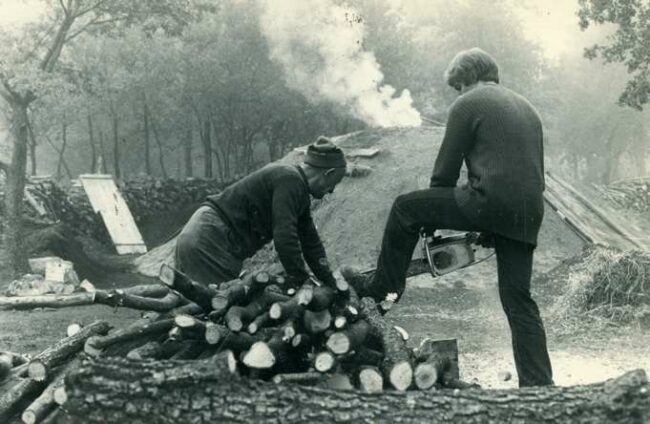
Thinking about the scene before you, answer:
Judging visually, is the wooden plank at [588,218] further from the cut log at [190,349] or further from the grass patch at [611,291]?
the cut log at [190,349]

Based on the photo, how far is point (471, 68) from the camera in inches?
171

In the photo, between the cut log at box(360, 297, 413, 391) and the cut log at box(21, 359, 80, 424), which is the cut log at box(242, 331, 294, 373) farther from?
the cut log at box(21, 359, 80, 424)

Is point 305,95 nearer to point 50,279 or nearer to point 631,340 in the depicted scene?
point 50,279

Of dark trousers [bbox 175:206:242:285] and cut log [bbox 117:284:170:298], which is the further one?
dark trousers [bbox 175:206:242:285]

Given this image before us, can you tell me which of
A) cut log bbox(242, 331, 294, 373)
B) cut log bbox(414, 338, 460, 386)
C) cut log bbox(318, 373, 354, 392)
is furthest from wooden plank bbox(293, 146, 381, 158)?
cut log bbox(318, 373, 354, 392)

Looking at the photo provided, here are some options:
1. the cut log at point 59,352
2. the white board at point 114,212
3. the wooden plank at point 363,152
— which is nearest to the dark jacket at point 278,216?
the cut log at point 59,352

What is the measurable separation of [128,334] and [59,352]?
42 centimetres

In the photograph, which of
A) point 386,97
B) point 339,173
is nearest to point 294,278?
point 339,173

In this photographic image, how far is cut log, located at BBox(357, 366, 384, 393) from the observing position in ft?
12.3

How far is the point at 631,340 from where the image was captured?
717cm

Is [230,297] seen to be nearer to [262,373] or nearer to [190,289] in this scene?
[190,289]

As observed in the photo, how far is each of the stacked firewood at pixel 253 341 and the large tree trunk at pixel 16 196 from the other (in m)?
10.0

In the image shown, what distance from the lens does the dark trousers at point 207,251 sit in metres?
4.90

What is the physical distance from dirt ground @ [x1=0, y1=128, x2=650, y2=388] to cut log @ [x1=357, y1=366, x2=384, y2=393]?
2062mm
